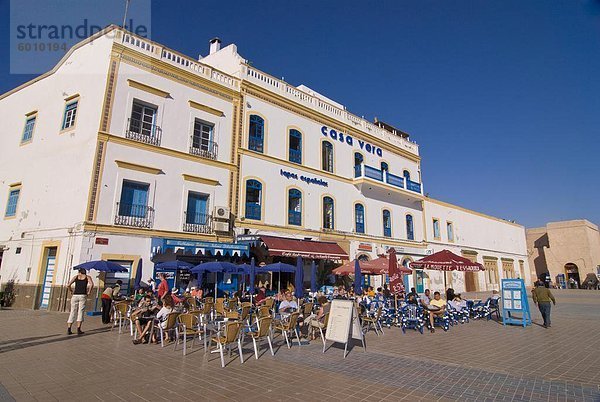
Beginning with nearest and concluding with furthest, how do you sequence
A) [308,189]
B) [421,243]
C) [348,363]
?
1. [348,363]
2. [308,189]
3. [421,243]

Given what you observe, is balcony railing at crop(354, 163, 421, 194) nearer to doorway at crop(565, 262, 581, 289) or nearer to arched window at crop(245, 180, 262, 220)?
arched window at crop(245, 180, 262, 220)

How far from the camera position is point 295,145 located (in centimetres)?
2144

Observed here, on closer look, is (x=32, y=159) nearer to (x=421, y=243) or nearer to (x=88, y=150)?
(x=88, y=150)

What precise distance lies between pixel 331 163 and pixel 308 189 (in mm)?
3083

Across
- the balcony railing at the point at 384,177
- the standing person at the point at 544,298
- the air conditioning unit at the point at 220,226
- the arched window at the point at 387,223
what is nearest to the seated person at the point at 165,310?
the air conditioning unit at the point at 220,226

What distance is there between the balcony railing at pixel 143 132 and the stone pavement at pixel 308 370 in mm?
8185

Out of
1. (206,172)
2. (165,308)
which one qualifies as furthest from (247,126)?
(165,308)

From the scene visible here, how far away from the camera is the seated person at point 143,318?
881cm

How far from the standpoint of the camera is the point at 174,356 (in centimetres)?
757

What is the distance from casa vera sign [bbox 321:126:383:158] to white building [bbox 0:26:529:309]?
10 centimetres

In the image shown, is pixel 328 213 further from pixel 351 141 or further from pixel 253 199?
pixel 351 141

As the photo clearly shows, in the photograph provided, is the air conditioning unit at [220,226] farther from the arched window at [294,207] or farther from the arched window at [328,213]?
the arched window at [328,213]

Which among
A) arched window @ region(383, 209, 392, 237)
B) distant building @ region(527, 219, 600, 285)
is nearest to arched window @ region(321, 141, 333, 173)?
arched window @ region(383, 209, 392, 237)

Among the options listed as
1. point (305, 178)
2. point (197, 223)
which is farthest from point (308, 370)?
point (305, 178)
